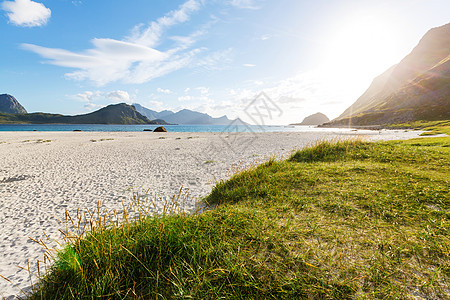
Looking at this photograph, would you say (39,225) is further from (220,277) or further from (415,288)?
(415,288)

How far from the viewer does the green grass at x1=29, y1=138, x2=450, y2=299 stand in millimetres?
2723

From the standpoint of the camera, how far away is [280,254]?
3383mm

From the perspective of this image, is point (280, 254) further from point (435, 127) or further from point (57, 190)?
point (435, 127)

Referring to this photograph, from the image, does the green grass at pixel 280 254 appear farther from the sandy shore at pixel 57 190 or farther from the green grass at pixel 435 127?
the green grass at pixel 435 127

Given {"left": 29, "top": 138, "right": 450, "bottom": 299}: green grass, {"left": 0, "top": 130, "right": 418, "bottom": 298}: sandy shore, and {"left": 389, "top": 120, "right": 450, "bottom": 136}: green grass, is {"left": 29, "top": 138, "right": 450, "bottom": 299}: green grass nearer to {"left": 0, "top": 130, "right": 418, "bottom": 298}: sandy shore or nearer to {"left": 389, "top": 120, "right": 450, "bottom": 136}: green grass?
{"left": 0, "top": 130, "right": 418, "bottom": 298}: sandy shore

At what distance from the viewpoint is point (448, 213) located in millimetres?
4457

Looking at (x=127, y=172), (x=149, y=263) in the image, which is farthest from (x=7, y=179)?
(x=149, y=263)

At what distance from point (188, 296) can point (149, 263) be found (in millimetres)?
1130

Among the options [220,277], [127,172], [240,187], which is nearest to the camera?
[220,277]

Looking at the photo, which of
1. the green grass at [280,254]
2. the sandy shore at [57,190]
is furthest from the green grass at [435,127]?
the sandy shore at [57,190]

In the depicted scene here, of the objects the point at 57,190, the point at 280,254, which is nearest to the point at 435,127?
the point at 280,254

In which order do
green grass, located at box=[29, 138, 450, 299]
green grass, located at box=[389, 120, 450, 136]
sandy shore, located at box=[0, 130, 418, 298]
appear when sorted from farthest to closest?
1. green grass, located at box=[389, 120, 450, 136]
2. sandy shore, located at box=[0, 130, 418, 298]
3. green grass, located at box=[29, 138, 450, 299]

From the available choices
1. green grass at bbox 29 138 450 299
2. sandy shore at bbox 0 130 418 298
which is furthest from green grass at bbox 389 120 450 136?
sandy shore at bbox 0 130 418 298

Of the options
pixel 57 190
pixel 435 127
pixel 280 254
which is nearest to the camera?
pixel 280 254
